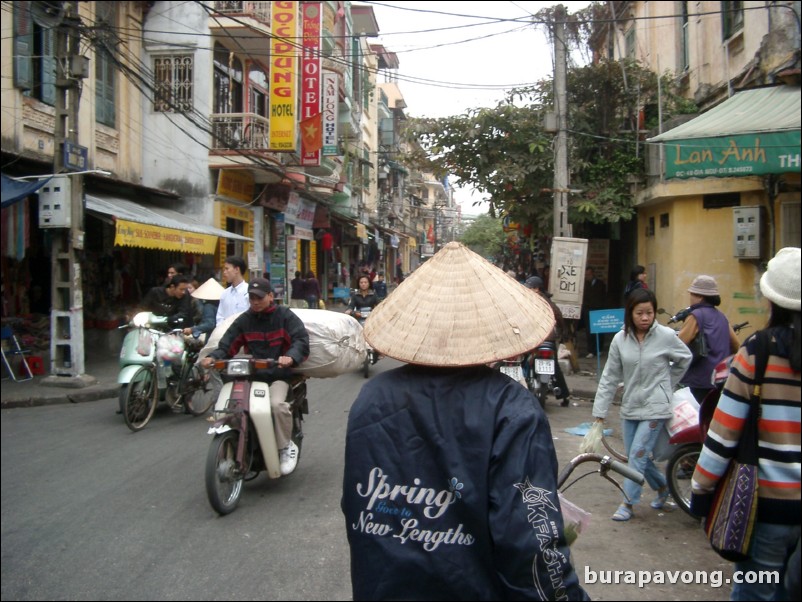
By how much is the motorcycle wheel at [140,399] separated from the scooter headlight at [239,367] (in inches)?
113

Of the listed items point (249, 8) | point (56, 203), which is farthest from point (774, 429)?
point (249, 8)

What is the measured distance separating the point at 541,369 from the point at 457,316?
6312mm

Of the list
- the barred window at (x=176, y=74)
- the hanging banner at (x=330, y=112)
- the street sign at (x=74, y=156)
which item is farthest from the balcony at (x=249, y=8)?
the street sign at (x=74, y=156)

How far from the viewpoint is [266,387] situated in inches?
195

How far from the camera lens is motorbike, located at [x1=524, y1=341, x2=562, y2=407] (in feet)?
26.0

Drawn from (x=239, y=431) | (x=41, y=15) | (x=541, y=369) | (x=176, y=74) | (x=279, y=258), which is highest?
(x=176, y=74)

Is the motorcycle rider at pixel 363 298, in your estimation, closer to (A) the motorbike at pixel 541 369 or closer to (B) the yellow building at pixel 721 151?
(A) the motorbike at pixel 541 369

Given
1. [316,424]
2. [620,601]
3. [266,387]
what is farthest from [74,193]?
[620,601]

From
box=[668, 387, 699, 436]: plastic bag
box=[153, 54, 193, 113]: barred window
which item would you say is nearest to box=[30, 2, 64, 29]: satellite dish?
box=[153, 54, 193, 113]: barred window

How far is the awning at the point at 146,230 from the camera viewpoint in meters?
11.2

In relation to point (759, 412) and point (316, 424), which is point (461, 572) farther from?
point (316, 424)

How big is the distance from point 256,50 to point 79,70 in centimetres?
904

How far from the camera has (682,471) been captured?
15.5 feet

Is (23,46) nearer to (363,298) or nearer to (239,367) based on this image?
(363,298)
